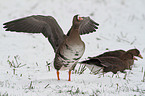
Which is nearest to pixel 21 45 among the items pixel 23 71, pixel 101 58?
pixel 23 71

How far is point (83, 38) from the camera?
31.9 feet

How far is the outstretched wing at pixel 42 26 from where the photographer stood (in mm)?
4676

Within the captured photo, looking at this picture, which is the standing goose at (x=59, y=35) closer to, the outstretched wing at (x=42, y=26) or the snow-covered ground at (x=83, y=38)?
the outstretched wing at (x=42, y=26)

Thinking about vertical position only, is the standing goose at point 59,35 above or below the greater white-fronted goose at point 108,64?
above

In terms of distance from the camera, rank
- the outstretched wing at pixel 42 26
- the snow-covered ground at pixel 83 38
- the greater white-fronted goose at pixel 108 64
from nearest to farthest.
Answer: the snow-covered ground at pixel 83 38 < the outstretched wing at pixel 42 26 < the greater white-fronted goose at pixel 108 64

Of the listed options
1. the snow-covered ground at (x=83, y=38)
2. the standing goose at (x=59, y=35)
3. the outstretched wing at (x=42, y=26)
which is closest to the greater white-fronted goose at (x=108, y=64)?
the snow-covered ground at (x=83, y=38)

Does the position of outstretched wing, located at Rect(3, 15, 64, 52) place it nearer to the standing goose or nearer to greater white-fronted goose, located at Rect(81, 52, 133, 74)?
the standing goose

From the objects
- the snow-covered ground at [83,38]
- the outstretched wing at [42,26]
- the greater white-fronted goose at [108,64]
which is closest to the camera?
the snow-covered ground at [83,38]

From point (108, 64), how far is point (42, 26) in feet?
6.33

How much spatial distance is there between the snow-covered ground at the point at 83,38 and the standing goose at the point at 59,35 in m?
0.48

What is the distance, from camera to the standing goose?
14.3 feet

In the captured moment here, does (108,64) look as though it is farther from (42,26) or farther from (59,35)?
(42,26)

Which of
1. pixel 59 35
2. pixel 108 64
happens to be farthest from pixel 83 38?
pixel 59 35

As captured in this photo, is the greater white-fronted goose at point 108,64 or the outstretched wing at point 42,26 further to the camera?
the greater white-fronted goose at point 108,64
